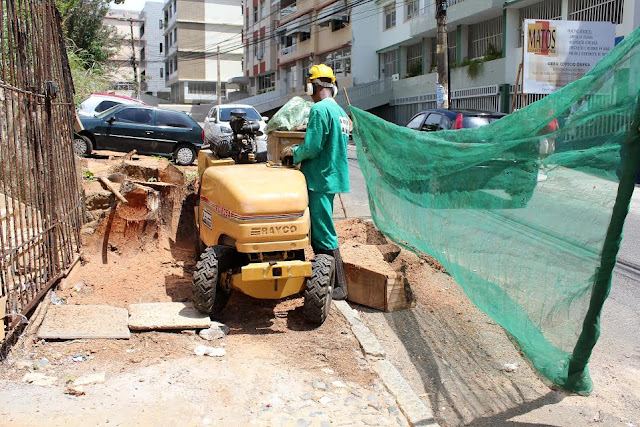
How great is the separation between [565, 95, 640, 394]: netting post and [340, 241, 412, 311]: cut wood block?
7.28 ft

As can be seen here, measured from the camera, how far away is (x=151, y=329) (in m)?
4.82

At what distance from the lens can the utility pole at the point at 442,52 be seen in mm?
18062

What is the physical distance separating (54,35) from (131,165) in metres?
2.83

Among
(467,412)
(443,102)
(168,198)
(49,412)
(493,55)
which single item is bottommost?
(467,412)

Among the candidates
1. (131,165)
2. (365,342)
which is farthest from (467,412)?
(131,165)

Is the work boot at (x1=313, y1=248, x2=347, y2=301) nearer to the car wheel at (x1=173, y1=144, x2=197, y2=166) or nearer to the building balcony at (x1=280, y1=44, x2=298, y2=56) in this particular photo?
the car wheel at (x1=173, y1=144, x2=197, y2=166)

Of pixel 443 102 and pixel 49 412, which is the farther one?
pixel 443 102

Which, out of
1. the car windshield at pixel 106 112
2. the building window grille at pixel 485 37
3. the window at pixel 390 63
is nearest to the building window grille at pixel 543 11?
the building window grille at pixel 485 37

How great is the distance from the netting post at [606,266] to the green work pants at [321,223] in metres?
2.45

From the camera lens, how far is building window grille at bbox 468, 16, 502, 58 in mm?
26578

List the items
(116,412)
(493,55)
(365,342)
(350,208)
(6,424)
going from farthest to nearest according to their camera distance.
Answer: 1. (493,55)
2. (350,208)
3. (365,342)
4. (116,412)
5. (6,424)

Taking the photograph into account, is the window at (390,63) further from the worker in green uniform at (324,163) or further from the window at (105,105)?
the worker in green uniform at (324,163)

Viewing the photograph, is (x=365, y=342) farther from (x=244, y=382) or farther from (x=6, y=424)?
(x=6, y=424)

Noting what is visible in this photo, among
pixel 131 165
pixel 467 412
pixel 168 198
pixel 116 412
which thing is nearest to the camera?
pixel 116 412
